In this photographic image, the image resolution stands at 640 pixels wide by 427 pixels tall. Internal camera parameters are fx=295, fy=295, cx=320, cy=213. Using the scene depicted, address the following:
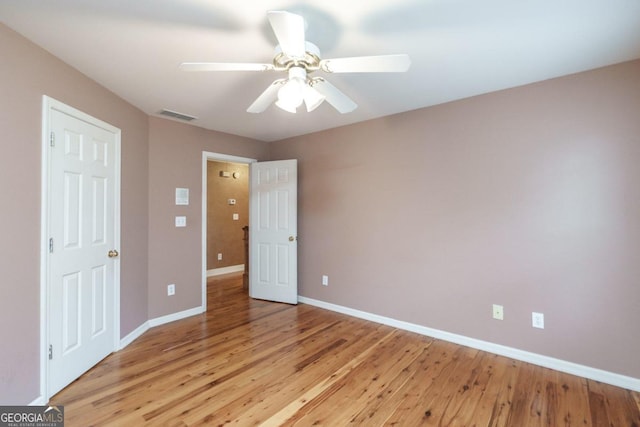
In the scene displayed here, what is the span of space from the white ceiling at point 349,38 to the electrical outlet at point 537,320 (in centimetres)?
195

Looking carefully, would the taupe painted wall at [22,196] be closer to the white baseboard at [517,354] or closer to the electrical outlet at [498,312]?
the white baseboard at [517,354]

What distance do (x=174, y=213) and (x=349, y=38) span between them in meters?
2.71

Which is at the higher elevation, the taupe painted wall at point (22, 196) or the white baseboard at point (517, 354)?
the taupe painted wall at point (22, 196)

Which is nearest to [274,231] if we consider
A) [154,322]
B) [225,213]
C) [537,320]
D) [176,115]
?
[154,322]

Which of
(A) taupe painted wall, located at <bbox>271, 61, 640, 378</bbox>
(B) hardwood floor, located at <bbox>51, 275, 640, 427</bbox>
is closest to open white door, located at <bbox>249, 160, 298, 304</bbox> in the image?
(A) taupe painted wall, located at <bbox>271, 61, 640, 378</bbox>

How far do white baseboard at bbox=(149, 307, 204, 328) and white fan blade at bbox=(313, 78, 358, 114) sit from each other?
299 centimetres

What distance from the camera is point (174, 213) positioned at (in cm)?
345

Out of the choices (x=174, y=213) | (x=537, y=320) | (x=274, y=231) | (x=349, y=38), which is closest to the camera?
(x=349, y=38)

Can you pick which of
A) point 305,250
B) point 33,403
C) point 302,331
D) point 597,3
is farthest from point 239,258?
point 597,3


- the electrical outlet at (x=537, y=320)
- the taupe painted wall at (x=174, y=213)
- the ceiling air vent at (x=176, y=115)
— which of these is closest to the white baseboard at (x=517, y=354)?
the electrical outlet at (x=537, y=320)

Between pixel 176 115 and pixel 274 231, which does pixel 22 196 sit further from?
pixel 274 231

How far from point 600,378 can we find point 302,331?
2.48 m

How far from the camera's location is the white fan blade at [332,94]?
5.95 ft

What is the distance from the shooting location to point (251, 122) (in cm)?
352
